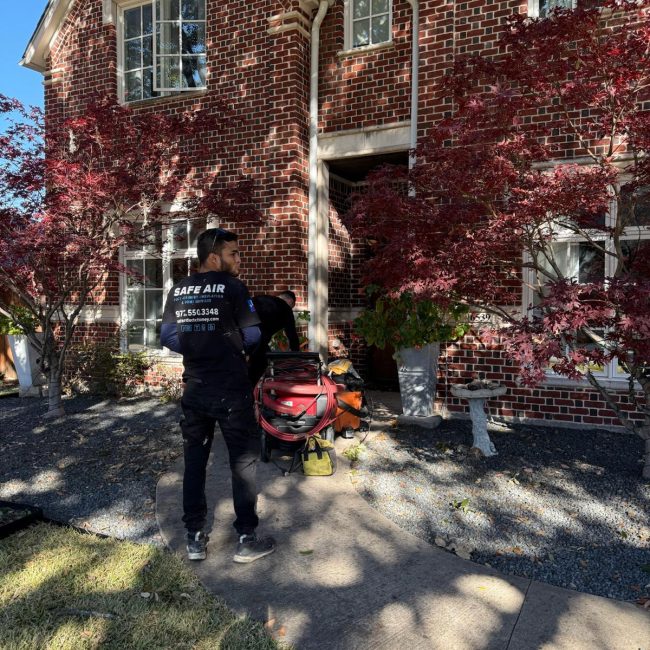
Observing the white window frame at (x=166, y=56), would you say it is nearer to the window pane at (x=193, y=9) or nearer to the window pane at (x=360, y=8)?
the window pane at (x=193, y=9)

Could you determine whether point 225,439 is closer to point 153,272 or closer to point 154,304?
point 154,304

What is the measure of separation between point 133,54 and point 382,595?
939 cm

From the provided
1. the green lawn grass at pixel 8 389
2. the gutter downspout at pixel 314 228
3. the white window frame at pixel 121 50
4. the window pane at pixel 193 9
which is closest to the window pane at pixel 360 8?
the gutter downspout at pixel 314 228

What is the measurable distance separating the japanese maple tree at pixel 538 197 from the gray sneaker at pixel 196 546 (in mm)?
2284

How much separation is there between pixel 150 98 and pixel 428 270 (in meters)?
6.63

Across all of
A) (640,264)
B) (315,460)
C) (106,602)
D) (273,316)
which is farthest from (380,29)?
(106,602)

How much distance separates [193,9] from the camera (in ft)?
29.4

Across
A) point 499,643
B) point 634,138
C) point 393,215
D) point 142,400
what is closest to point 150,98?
point 142,400

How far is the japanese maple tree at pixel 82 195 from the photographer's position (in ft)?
21.9

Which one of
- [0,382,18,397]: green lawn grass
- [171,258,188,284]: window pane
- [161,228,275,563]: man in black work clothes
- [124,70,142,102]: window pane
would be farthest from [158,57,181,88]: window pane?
[161,228,275,563]: man in black work clothes

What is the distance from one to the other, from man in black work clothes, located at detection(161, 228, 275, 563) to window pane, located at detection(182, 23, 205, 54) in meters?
6.65

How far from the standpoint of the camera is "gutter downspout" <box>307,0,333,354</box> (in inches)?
320

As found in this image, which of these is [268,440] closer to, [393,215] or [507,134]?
[393,215]

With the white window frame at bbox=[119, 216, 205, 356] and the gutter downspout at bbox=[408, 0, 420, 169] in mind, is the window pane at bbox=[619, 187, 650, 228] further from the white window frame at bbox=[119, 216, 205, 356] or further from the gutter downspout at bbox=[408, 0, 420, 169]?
the white window frame at bbox=[119, 216, 205, 356]
